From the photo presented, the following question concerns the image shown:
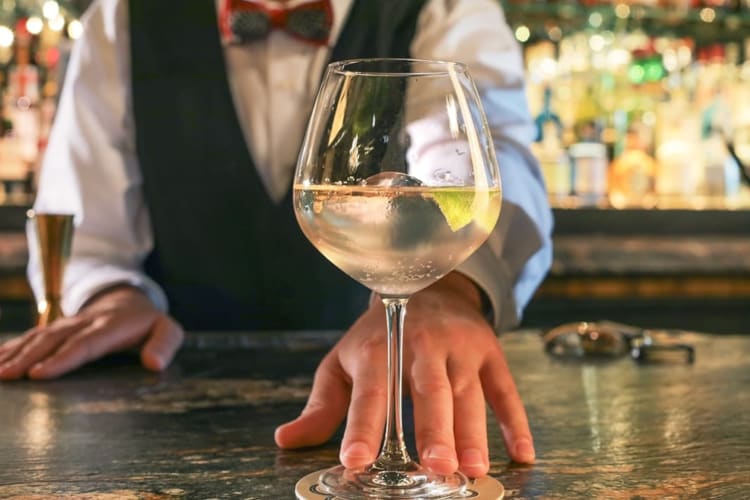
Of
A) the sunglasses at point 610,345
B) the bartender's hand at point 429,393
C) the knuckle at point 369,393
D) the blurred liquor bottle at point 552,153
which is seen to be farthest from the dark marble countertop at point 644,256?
the knuckle at point 369,393

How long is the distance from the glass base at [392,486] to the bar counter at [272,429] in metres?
0.01

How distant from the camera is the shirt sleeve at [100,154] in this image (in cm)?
157

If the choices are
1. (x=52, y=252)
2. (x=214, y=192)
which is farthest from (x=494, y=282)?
(x=214, y=192)

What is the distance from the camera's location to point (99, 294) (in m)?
1.28

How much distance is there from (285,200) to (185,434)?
92 centimetres

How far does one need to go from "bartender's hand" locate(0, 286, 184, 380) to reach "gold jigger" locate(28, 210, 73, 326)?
7 centimetres

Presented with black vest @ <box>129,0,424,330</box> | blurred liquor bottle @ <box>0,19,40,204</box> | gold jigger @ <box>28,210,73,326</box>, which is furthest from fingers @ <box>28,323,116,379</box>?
blurred liquor bottle @ <box>0,19,40,204</box>

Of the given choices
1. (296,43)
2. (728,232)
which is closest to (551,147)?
(728,232)

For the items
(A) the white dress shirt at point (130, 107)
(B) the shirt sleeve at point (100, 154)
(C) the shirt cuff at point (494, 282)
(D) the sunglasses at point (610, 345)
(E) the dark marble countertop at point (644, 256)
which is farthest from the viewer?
(E) the dark marble countertop at point (644, 256)

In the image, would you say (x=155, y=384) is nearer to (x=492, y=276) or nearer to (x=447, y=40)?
(x=492, y=276)

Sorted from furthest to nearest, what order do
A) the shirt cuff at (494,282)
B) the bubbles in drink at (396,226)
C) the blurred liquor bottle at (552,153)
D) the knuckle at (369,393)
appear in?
the blurred liquor bottle at (552,153), the shirt cuff at (494,282), the knuckle at (369,393), the bubbles in drink at (396,226)

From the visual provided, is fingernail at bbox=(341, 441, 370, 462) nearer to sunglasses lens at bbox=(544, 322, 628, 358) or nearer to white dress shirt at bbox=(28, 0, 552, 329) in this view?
sunglasses lens at bbox=(544, 322, 628, 358)

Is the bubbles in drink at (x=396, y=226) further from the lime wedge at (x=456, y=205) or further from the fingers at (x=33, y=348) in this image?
the fingers at (x=33, y=348)

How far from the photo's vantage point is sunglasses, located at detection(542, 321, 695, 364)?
118cm
